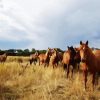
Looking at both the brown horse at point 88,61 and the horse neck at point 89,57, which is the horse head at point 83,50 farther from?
the horse neck at point 89,57

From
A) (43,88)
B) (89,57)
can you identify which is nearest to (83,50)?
(89,57)

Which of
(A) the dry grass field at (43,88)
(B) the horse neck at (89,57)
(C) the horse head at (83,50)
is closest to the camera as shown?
(A) the dry grass field at (43,88)

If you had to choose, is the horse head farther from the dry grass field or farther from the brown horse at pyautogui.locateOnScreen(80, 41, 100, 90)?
the dry grass field

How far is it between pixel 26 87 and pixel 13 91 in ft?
3.33

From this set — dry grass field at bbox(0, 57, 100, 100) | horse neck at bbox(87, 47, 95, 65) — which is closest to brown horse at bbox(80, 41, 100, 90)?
horse neck at bbox(87, 47, 95, 65)

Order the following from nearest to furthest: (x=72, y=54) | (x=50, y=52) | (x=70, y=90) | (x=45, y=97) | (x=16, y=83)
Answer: (x=45, y=97) < (x=70, y=90) < (x=16, y=83) < (x=72, y=54) < (x=50, y=52)

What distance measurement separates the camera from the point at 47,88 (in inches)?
628

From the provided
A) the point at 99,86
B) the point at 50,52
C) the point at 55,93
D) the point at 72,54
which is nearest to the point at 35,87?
the point at 55,93

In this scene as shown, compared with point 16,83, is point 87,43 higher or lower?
higher

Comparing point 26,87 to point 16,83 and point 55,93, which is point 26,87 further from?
point 55,93

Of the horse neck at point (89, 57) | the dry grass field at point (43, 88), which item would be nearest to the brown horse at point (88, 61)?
the horse neck at point (89, 57)

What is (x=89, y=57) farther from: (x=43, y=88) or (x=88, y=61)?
(x=43, y=88)

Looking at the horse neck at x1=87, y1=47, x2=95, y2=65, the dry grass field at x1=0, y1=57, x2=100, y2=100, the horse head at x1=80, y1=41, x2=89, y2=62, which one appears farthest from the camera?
the horse neck at x1=87, y1=47, x2=95, y2=65

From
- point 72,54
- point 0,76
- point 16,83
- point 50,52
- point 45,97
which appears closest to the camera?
point 45,97
